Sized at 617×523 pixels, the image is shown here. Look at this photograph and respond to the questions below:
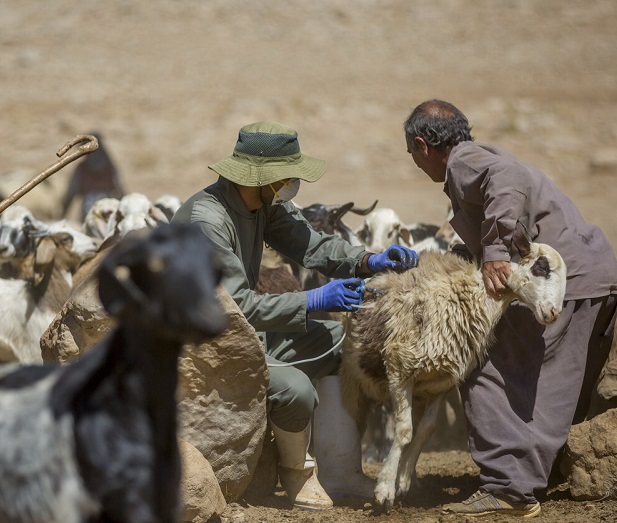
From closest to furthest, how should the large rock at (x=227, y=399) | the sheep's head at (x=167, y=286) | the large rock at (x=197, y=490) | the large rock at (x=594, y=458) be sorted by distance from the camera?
1. the sheep's head at (x=167, y=286)
2. the large rock at (x=197, y=490)
3. the large rock at (x=227, y=399)
4. the large rock at (x=594, y=458)

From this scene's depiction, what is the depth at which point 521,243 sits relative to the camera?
17.5 ft

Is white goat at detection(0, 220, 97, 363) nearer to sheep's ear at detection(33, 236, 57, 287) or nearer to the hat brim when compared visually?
sheep's ear at detection(33, 236, 57, 287)

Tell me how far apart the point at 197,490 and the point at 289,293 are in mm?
1146

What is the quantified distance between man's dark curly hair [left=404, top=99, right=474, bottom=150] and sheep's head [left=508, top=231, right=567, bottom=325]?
0.77 metres

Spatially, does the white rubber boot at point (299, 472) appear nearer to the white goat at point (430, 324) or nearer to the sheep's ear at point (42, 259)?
the white goat at point (430, 324)

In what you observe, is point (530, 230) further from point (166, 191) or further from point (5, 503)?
point (166, 191)

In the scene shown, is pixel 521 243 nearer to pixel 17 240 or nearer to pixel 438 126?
pixel 438 126

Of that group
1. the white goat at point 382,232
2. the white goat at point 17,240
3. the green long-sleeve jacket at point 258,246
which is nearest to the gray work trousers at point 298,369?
the green long-sleeve jacket at point 258,246

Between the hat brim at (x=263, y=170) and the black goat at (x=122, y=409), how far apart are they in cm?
252

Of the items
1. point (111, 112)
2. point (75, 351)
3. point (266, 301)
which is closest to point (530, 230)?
point (266, 301)

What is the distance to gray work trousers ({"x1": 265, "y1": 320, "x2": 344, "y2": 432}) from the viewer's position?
550cm

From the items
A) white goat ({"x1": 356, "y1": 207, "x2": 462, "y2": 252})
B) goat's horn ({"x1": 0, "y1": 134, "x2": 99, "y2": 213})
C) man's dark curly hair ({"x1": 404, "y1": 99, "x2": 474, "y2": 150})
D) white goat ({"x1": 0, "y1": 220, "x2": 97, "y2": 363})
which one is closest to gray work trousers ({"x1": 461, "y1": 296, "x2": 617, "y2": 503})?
man's dark curly hair ({"x1": 404, "y1": 99, "x2": 474, "y2": 150})

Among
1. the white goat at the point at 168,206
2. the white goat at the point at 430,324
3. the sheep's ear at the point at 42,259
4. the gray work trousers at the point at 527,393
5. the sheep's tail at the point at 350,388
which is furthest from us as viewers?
the white goat at the point at 168,206

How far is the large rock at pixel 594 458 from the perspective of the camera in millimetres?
5609
